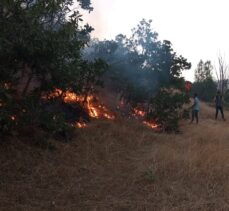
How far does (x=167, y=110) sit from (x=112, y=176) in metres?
7.87

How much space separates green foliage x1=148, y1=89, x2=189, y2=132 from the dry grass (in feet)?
10.9

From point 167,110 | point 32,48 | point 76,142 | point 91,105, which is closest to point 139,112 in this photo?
point 167,110

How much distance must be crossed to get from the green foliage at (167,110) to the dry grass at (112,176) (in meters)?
3.32

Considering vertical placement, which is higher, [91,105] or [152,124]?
[91,105]

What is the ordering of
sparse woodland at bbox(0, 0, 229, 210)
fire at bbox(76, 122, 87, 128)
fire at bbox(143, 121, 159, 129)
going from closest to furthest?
sparse woodland at bbox(0, 0, 229, 210)
fire at bbox(76, 122, 87, 128)
fire at bbox(143, 121, 159, 129)

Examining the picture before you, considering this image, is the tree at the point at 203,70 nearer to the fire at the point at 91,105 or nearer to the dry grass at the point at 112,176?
the fire at the point at 91,105

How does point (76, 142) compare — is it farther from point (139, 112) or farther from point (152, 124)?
point (139, 112)

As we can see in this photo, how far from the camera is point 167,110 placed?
16.3 metres

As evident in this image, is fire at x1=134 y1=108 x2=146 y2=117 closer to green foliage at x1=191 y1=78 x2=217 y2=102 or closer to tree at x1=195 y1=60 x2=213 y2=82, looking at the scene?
green foliage at x1=191 y1=78 x2=217 y2=102

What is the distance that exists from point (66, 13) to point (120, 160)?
6740 millimetres

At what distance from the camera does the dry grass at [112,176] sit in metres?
7.12

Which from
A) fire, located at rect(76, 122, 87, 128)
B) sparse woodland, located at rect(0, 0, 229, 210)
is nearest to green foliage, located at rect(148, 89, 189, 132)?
sparse woodland, located at rect(0, 0, 229, 210)

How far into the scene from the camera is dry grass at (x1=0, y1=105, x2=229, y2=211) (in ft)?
23.4

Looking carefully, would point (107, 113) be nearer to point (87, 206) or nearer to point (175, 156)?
point (175, 156)
